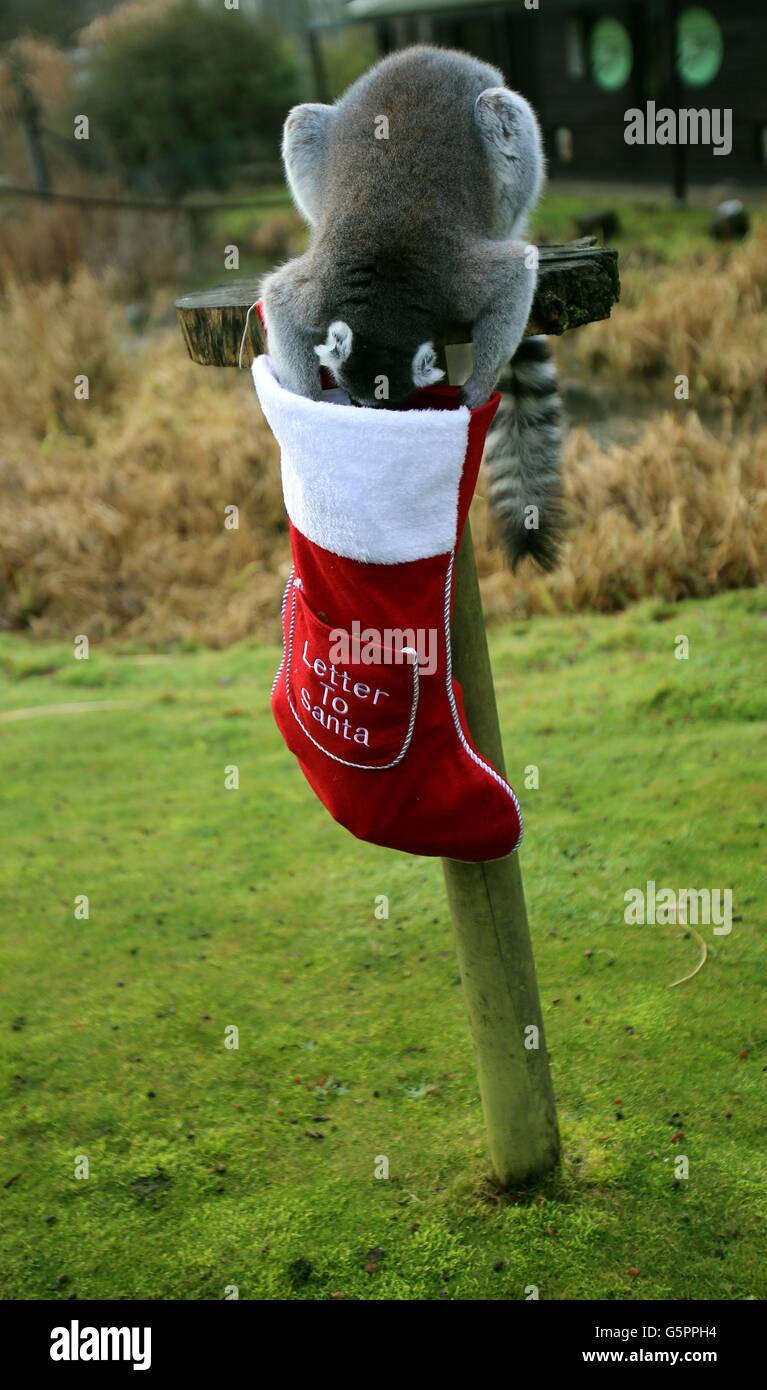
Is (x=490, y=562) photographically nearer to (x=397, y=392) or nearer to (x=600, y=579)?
(x=600, y=579)

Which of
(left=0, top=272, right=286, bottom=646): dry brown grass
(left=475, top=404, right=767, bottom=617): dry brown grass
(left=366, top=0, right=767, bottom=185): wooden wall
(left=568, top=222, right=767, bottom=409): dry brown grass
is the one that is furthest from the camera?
(left=366, top=0, right=767, bottom=185): wooden wall

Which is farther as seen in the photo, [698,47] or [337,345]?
[698,47]

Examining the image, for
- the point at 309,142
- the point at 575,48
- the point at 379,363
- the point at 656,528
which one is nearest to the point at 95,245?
the point at 575,48

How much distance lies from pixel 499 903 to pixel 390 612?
0.64 m

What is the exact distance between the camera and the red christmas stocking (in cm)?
201

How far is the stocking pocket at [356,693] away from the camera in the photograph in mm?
2082

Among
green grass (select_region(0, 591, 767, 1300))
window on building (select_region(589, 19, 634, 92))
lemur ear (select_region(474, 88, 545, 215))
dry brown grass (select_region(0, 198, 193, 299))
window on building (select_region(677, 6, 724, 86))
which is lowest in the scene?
green grass (select_region(0, 591, 767, 1300))

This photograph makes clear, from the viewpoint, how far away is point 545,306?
2244 mm

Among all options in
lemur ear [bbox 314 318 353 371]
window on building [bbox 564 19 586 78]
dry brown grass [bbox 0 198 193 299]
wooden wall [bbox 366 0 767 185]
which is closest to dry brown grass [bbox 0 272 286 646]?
dry brown grass [bbox 0 198 193 299]

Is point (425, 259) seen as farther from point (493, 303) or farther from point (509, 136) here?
point (509, 136)

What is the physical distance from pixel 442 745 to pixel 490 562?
14.8 feet

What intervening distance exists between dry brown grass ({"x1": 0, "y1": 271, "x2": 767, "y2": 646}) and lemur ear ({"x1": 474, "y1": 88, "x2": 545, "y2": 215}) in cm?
335

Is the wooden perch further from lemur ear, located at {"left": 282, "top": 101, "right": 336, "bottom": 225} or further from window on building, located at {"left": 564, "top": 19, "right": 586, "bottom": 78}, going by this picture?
window on building, located at {"left": 564, "top": 19, "right": 586, "bottom": 78}
